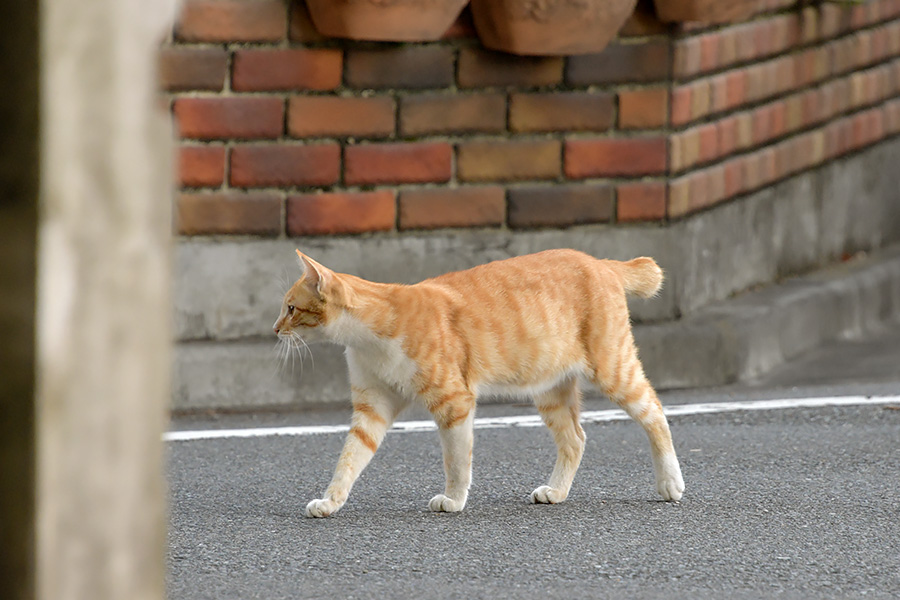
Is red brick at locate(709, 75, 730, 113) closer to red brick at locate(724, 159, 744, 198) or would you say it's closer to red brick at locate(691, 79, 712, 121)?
red brick at locate(691, 79, 712, 121)

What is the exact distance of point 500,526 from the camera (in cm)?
362

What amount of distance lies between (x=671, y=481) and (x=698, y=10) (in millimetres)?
2386

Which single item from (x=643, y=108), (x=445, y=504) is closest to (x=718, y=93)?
(x=643, y=108)

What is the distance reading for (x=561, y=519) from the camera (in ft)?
12.2

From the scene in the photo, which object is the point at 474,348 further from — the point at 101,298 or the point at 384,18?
the point at 101,298

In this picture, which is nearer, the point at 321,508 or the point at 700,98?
the point at 321,508

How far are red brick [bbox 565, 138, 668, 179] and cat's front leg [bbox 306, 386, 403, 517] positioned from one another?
2095mm

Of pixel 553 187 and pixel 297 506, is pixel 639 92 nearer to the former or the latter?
pixel 553 187

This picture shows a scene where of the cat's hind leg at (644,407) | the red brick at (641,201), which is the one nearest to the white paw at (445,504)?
the cat's hind leg at (644,407)

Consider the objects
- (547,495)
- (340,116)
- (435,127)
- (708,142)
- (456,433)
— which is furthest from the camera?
(708,142)

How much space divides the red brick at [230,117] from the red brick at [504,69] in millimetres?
763

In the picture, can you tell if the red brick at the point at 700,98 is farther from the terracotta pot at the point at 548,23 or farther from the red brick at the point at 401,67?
the red brick at the point at 401,67

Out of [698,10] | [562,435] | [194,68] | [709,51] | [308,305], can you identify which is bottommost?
[562,435]

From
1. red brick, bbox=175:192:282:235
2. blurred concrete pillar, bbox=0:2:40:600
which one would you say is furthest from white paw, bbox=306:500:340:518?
blurred concrete pillar, bbox=0:2:40:600
